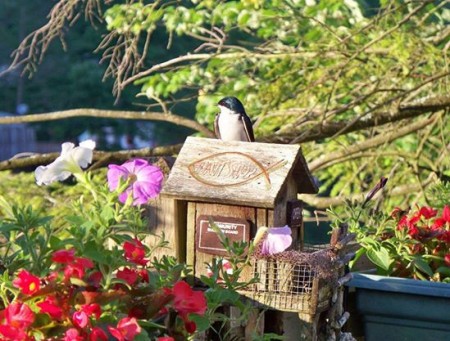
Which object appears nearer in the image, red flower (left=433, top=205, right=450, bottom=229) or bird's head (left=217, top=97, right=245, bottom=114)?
red flower (left=433, top=205, right=450, bottom=229)

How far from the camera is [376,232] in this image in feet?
9.39

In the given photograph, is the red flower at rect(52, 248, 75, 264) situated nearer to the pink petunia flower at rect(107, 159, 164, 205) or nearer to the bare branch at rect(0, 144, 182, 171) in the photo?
the pink petunia flower at rect(107, 159, 164, 205)

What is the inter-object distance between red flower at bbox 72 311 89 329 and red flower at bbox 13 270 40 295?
0.26ft

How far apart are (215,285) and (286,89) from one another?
4017 mm

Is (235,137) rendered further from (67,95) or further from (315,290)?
(67,95)

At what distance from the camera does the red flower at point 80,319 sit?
1.69 meters

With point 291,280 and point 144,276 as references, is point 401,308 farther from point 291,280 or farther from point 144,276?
point 144,276

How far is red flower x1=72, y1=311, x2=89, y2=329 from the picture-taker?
1686mm

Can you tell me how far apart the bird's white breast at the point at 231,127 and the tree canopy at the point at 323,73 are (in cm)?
110

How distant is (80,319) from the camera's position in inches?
66.5

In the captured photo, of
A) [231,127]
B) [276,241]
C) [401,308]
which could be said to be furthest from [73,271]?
[231,127]

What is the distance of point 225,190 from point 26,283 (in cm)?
97

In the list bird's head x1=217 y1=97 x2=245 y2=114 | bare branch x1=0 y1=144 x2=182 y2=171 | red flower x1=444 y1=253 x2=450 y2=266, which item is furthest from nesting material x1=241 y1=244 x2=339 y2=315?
bare branch x1=0 y1=144 x2=182 y2=171

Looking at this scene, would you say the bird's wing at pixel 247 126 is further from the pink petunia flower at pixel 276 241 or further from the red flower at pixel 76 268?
the red flower at pixel 76 268
